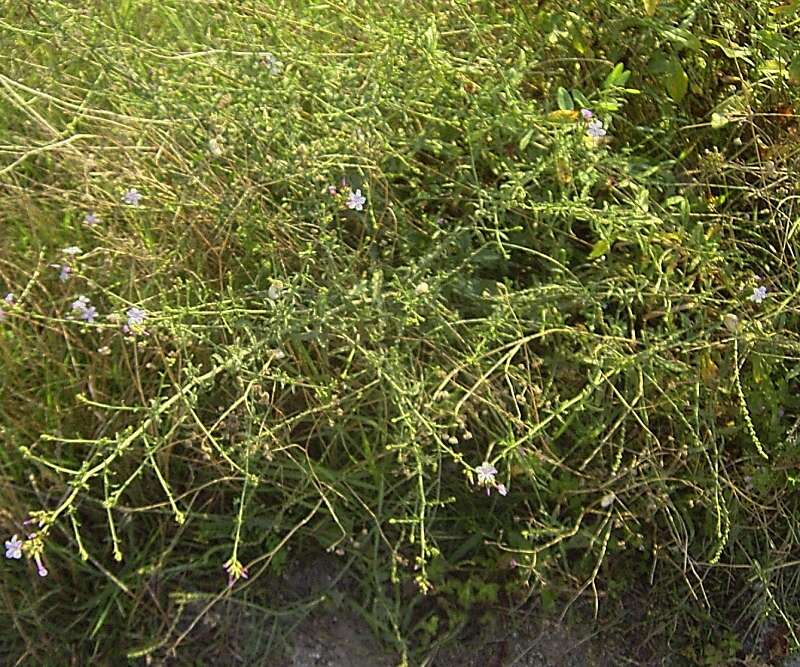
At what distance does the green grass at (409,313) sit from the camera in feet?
5.31

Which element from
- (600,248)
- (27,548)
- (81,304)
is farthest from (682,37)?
(27,548)

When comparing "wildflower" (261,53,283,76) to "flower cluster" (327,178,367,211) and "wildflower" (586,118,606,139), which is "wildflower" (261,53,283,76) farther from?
"wildflower" (586,118,606,139)

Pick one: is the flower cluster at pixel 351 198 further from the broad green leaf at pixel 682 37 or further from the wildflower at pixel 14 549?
the wildflower at pixel 14 549

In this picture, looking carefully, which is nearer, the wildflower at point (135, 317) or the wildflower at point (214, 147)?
the wildflower at point (135, 317)

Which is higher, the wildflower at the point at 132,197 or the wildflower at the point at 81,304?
the wildflower at the point at 132,197

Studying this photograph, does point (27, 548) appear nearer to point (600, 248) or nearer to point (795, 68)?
point (600, 248)

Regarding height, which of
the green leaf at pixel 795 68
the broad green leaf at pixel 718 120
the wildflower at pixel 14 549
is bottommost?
the wildflower at pixel 14 549

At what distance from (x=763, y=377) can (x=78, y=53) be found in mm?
1169

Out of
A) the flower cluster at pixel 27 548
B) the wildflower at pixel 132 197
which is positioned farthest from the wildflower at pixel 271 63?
the flower cluster at pixel 27 548

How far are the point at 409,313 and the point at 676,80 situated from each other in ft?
2.03

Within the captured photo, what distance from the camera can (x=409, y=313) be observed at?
1580 mm

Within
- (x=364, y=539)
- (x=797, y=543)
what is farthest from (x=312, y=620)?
(x=797, y=543)

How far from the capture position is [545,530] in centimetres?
164

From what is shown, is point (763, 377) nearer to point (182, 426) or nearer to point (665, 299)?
point (665, 299)
